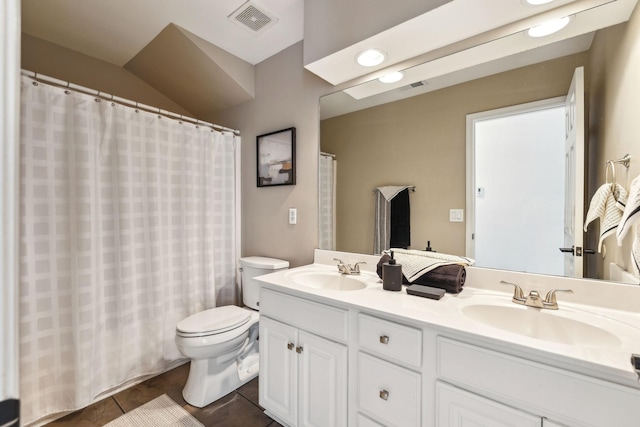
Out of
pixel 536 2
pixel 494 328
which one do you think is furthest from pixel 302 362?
pixel 536 2

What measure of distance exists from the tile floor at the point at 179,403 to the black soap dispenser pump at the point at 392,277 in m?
1.02

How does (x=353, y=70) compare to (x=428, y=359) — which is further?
(x=353, y=70)

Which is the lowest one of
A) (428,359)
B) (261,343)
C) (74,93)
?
(261,343)

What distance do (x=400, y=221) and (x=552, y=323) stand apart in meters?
0.80

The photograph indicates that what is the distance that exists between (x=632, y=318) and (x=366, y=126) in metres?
1.47

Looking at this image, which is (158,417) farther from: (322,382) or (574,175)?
(574,175)

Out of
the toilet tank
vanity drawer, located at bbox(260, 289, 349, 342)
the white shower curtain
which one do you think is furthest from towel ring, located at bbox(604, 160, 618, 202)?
the white shower curtain

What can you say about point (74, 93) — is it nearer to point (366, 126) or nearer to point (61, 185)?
point (61, 185)

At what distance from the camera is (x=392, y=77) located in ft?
5.34

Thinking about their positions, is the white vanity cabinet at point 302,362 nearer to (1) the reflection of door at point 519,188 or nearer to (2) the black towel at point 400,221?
(2) the black towel at point 400,221

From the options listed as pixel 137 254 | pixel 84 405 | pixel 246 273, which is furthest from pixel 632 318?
pixel 84 405

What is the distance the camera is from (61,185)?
5.16 feet

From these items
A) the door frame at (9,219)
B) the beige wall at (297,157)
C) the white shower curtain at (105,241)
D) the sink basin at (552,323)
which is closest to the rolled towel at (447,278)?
the sink basin at (552,323)

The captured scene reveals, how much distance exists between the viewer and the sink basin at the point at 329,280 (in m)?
1.58
